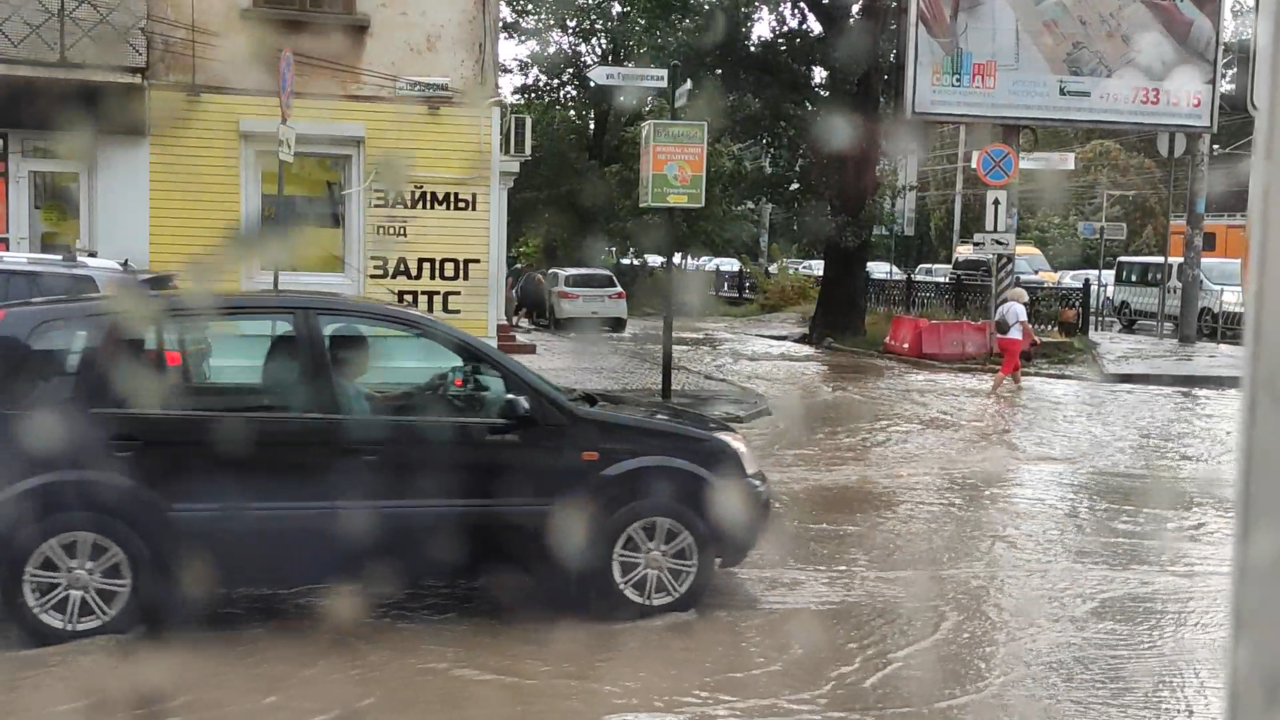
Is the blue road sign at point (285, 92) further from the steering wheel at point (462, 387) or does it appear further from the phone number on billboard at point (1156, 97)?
the phone number on billboard at point (1156, 97)

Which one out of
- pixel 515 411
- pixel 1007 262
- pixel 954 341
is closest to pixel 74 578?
pixel 515 411

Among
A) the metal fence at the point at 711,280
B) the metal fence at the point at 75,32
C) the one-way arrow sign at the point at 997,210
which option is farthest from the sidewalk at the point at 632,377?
the metal fence at the point at 711,280

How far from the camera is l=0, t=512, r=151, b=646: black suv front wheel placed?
502 centimetres

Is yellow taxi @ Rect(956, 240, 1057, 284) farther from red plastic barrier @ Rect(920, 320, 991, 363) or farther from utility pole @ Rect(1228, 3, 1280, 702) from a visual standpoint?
utility pole @ Rect(1228, 3, 1280, 702)

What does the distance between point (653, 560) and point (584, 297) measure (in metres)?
21.9

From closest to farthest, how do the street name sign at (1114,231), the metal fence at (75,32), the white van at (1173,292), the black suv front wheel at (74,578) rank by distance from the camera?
the black suv front wheel at (74,578) → the metal fence at (75,32) → the white van at (1173,292) → the street name sign at (1114,231)

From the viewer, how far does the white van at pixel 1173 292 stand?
2589 centimetres

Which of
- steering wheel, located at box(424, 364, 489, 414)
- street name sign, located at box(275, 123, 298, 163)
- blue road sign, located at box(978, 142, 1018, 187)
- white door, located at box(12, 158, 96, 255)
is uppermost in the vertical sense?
blue road sign, located at box(978, 142, 1018, 187)

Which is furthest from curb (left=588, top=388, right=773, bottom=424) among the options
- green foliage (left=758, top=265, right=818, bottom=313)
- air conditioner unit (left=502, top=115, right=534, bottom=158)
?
green foliage (left=758, top=265, right=818, bottom=313)

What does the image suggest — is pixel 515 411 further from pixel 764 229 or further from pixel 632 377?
pixel 764 229

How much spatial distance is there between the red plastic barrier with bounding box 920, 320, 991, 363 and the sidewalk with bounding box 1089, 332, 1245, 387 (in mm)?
1916

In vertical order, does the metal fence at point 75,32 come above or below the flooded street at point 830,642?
above

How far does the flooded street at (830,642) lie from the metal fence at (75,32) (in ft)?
19.1

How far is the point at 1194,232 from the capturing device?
23.7 m
